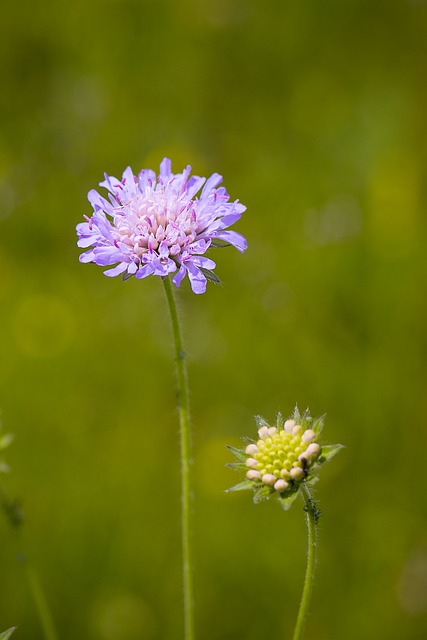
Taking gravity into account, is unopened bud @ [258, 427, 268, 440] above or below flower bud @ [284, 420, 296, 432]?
below

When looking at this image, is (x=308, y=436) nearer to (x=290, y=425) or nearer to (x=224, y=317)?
(x=290, y=425)

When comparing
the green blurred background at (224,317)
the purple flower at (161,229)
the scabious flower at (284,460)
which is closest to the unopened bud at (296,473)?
the scabious flower at (284,460)

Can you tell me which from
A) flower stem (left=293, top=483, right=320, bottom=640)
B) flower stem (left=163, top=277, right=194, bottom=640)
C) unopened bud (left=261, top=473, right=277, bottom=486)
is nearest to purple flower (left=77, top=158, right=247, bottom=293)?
flower stem (left=163, top=277, right=194, bottom=640)

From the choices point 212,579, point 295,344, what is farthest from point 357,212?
point 212,579

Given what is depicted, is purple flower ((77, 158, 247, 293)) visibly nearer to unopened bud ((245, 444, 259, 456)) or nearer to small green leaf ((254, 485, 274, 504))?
unopened bud ((245, 444, 259, 456))

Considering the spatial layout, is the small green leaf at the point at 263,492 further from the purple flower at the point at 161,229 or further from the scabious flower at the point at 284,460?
the purple flower at the point at 161,229

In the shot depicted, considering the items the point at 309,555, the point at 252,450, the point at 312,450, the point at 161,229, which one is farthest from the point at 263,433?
the point at 161,229
